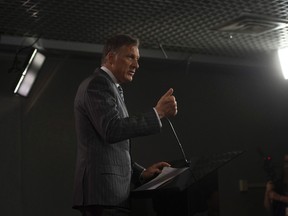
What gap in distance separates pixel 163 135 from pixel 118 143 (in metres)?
1.95

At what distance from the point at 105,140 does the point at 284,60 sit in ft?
7.58

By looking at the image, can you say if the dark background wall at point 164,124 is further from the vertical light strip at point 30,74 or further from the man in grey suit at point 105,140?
the man in grey suit at point 105,140

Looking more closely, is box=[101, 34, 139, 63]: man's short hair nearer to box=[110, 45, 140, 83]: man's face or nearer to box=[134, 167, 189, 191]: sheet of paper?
box=[110, 45, 140, 83]: man's face

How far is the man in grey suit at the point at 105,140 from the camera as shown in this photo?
184 cm

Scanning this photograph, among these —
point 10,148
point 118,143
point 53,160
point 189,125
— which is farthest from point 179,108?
Answer: point 118,143

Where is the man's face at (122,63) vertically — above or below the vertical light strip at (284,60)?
below

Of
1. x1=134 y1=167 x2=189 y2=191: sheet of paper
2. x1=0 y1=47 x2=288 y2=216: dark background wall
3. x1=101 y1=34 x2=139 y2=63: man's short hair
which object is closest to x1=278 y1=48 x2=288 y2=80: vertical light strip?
x1=0 y1=47 x2=288 y2=216: dark background wall

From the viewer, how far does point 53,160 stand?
3383 mm

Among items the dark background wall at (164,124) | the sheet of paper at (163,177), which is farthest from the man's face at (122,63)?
the dark background wall at (164,124)

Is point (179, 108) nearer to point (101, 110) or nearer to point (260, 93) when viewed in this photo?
point (260, 93)

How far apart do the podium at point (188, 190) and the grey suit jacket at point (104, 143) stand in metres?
0.11

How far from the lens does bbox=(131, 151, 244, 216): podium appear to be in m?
1.77

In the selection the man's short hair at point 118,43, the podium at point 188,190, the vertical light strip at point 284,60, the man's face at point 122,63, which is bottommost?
the podium at point 188,190

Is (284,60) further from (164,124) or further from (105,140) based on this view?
(105,140)
